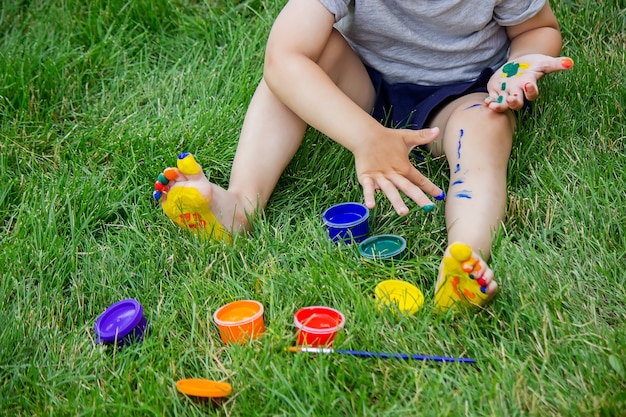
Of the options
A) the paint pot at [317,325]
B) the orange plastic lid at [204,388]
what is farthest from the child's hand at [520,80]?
the orange plastic lid at [204,388]

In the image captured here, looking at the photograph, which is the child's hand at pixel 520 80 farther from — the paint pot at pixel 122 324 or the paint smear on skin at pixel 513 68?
the paint pot at pixel 122 324

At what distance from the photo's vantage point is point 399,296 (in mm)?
1464

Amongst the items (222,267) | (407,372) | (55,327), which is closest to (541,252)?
(407,372)

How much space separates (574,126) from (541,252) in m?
0.47

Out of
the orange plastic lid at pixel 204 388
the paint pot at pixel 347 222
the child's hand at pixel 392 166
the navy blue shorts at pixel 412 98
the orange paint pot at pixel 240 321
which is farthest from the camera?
the navy blue shorts at pixel 412 98

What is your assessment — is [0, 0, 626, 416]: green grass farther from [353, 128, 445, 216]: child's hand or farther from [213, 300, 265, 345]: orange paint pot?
[353, 128, 445, 216]: child's hand

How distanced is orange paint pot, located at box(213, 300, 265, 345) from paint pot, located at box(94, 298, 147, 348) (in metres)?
0.15

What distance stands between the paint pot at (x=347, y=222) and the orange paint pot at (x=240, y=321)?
10.4 inches

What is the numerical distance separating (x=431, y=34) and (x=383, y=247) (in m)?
0.58

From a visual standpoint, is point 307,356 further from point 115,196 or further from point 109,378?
point 115,196

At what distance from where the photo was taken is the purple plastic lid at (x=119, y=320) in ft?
4.70

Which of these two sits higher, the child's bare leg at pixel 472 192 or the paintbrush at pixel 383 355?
the child's bare leg at pixel 472 192

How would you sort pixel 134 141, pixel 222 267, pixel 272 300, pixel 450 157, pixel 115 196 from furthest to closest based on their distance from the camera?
pixel 134 141 < pixel 115 196 < pixel 450 157 < pixel 222 267 < pixel 272 300

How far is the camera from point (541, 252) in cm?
157
